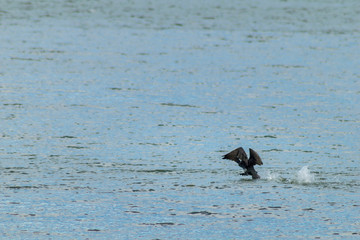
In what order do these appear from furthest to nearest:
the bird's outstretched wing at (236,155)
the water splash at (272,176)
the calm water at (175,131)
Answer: the water splash at (272,176), the bird's outstretched wing at (236,155), the calm water at (175,131)

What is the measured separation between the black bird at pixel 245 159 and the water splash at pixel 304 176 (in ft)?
2.31

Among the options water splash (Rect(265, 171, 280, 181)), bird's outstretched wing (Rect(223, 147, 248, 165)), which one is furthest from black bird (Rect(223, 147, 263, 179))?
water splash (Rect(265, 171, 280, 181))

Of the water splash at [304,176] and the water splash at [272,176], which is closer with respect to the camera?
the water splash at [304,176]

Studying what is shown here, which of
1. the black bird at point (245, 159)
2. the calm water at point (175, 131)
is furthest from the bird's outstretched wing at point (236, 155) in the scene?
the calm water at point (175, 131)

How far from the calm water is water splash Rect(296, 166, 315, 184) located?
0.03 m

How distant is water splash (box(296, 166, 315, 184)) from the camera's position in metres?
14.1

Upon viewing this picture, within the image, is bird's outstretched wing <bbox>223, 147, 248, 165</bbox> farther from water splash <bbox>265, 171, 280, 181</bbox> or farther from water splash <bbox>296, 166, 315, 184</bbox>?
water splash <bbox>296, 166, 315, 184</bbox>

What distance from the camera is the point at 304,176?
14211mm

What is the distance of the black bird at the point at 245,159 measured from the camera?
14.1 m

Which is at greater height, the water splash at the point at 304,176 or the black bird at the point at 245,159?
the black bird at the point at 245,159

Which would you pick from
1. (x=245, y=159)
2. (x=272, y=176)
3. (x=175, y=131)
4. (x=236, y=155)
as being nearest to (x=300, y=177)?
(x=272, y=176)

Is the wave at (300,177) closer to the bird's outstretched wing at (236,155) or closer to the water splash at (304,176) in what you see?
the water splash at (304,176)

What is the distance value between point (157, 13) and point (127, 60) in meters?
19.5

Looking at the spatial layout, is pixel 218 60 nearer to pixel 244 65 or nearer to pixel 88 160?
pixel 244 65
